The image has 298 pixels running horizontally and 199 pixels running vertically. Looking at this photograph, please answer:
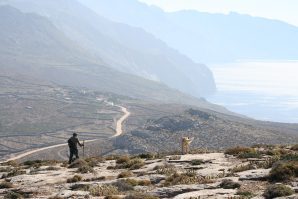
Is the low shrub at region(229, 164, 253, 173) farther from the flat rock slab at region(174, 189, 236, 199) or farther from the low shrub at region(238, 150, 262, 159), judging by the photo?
the flat rock slab at region(174, 189, 236, 199)

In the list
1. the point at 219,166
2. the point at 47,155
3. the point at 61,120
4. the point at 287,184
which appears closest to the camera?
the point at 287,184

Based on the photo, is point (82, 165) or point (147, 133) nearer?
point (82, 165)

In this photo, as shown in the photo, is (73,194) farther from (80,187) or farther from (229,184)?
(229,184)

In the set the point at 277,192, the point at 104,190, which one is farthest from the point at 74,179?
the point at 277,192

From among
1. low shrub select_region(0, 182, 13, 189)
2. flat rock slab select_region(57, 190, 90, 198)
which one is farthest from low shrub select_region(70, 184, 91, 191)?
low shrub select_region(0, 182, 13, 189)

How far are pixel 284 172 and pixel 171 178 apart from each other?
18.4 ft

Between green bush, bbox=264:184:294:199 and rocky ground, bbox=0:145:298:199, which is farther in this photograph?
rocky ground, bbox=0:145:298:199

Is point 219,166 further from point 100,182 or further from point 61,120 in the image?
point 61,120

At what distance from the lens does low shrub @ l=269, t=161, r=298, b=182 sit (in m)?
23.0

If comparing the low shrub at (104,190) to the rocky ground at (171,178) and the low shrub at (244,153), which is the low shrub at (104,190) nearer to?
the rocky ground at (171,178)

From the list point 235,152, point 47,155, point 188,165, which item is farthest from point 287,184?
point 47,155

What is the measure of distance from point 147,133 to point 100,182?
8982 centimetres

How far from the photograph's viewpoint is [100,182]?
27.1m

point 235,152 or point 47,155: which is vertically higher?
point 235,152
